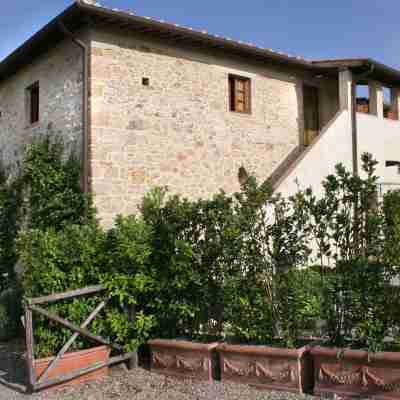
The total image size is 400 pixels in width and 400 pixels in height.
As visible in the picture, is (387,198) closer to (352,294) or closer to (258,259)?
(352,294)

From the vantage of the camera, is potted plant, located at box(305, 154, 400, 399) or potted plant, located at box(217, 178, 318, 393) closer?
potted plant, located at box(305, 154, 400, 399)

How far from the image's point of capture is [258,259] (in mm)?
5559

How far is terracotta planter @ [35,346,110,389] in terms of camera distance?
18.4ft

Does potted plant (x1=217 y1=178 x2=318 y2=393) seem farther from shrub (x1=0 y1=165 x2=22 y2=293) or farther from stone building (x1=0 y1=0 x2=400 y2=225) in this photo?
shrub (x1=0 y1=165 x2=22 y2=293)

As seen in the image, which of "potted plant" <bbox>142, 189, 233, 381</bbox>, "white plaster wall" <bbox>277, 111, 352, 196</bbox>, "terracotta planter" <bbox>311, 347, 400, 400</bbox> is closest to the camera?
"terracotta planter" <bbox>311, 347, 400, 400</bbox>

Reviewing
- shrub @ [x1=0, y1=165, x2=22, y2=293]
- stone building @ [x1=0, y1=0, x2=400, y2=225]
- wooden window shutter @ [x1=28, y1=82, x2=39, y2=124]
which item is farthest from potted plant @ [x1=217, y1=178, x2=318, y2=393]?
wooden window shutter @ [x1=28, y1=82, x2=39, y2=124]

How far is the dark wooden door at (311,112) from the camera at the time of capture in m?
13.4

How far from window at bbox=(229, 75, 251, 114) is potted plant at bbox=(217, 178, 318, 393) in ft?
20.9

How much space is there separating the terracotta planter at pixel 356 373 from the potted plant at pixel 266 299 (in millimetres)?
211

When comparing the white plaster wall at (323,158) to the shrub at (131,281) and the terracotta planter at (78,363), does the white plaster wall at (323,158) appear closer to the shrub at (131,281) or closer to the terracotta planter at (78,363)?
the shrub at (131,281)

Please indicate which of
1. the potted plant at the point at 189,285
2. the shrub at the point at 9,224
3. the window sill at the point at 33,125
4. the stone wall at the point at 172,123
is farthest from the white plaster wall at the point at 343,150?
the shrub at the point at 9,224

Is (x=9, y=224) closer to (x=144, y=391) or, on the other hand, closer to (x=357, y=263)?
(x=144, y=391)

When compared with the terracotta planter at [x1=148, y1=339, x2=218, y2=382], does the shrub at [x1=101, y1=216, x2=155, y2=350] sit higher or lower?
higher

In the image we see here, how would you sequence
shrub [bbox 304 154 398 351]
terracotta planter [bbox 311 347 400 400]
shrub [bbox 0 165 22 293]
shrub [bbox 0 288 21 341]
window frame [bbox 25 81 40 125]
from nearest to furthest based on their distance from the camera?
terracotta planter [bbox 311 347 400 400] < shrub [bbox 304 154 398 351] < shrub [bbox 0 288 21 341] < shrub [bbox 0 165 22 293] < window frame [bbox 25 81 40 125]
